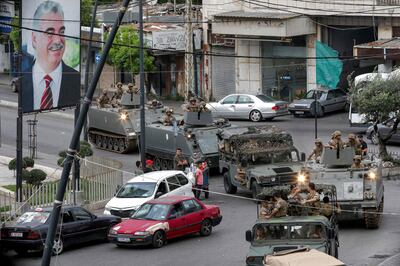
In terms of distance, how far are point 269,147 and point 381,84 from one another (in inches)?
243

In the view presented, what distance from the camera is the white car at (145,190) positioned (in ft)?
99.6

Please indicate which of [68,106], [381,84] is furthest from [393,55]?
[68,106]

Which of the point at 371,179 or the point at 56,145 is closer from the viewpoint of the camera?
the point at 371,179

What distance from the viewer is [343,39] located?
54.9 m

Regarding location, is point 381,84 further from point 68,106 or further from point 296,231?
point 296,231

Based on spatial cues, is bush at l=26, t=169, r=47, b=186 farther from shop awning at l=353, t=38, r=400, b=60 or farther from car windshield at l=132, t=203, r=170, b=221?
shop awning at l=353, t=38, r=400, b=60

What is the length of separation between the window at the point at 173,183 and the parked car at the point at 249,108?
17.5 metres

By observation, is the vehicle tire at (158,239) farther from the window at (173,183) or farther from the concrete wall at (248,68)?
the concrete wall at (248,68)

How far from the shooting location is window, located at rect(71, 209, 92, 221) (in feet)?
88.8

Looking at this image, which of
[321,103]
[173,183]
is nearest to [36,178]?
[173,183]

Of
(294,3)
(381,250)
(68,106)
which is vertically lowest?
(381,250)

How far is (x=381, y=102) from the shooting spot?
37156 mm

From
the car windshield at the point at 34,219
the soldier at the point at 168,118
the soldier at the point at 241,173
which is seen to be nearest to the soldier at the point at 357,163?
the soldier at the point at 241,173

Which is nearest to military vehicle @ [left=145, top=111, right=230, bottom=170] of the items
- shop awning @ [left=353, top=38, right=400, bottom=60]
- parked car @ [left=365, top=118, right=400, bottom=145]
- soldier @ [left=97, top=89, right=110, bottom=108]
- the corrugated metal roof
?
soldier @ [left=97, top=89, right=110, bottom=108]
